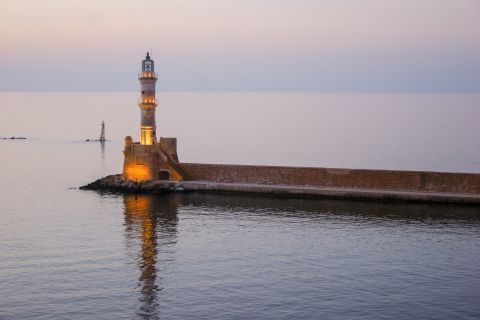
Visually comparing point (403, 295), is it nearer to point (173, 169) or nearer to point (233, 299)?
point (233, 299)

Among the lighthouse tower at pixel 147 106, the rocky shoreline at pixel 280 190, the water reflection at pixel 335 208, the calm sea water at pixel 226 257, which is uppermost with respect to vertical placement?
the lighthouse tower at pixel 147 106

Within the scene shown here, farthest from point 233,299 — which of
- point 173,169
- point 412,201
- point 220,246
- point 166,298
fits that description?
point 173,169

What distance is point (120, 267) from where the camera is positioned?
32031 millimetres

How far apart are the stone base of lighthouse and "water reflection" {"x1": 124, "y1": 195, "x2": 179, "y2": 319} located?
3170 millimetres

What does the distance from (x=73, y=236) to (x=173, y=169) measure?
17.0m

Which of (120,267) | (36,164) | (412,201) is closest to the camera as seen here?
(120,267)

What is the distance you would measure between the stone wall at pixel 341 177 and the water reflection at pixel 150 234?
14.9 feet

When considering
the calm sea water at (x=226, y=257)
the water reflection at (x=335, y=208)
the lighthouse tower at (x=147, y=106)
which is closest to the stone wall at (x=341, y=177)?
the water reflection at (x=335, y=208)

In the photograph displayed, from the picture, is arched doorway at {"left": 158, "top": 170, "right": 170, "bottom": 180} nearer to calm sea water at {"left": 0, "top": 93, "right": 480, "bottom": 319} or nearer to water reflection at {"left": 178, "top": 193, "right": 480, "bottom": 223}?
calm sea water at {"left": 0, "top": 93, "right": 480, "bottom": 319}

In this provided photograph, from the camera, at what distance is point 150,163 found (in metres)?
54.3

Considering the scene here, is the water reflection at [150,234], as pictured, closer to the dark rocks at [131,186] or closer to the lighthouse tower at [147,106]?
the dark rocks at [131,186]

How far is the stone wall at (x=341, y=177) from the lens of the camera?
48000 mm

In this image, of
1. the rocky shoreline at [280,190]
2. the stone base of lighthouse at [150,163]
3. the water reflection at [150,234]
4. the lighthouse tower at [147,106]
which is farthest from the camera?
the lighthouse tower at [147,106]

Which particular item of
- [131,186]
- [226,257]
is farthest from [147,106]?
[226,257]
